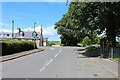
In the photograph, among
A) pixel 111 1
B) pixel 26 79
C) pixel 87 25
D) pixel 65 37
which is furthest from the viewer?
pixel 65 37

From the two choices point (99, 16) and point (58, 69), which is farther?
point (99, 16)

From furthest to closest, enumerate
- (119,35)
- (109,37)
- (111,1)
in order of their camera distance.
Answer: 1. (119,35)
2. (109,37)
3. (111,1)

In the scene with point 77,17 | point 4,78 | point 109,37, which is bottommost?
point 4,78

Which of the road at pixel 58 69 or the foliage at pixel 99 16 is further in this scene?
the foliage at pixel 99 16

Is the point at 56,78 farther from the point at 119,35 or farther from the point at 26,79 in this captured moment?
the point at 119,35

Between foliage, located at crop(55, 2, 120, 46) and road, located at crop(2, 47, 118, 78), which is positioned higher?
foliage, located at crop(55, 2, 120, 46)

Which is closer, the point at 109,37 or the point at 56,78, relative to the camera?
the point at 56,78

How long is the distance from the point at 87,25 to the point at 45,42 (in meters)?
64.3

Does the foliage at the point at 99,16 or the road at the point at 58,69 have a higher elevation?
the foliage at the point at 99,16

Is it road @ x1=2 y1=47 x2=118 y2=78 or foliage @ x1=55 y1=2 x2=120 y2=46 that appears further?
foliage @ x1=55 y1=2 x2=120 y2=46

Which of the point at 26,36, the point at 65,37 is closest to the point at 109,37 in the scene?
the point at 65,37

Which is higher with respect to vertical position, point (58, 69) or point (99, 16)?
point (99, 16)

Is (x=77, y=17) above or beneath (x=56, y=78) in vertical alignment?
above

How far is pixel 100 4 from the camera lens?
1962 cm
